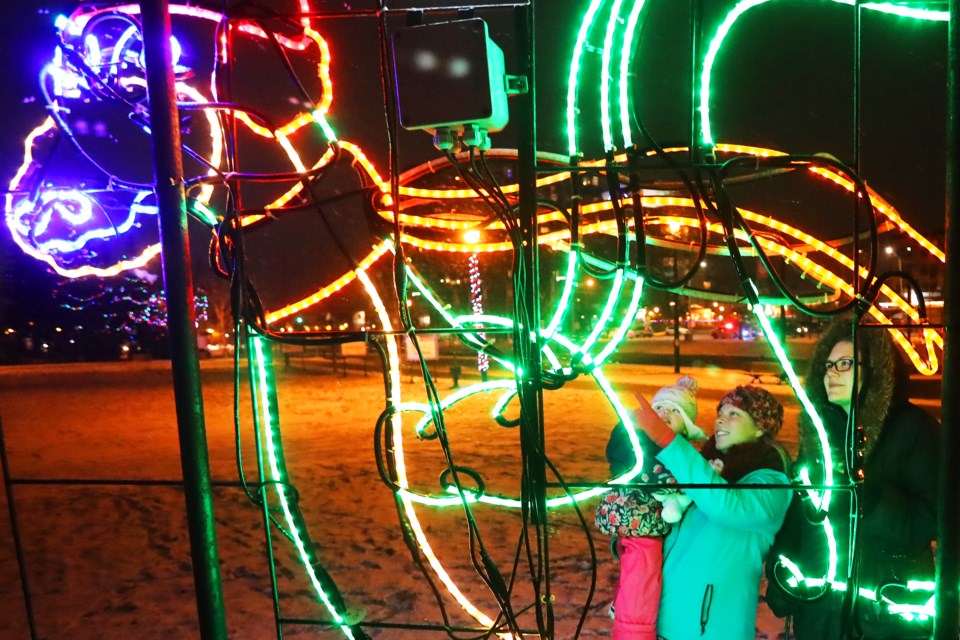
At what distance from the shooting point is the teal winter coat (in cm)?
224

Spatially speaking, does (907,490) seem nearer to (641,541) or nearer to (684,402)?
(684,402)

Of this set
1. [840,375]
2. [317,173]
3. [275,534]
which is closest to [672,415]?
[840,375]

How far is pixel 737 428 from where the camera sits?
2.44 metres

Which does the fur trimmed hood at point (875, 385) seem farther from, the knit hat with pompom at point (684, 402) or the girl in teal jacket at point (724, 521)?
the knit hat with pompom at point (684, 402)

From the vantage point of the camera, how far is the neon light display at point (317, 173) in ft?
6.43

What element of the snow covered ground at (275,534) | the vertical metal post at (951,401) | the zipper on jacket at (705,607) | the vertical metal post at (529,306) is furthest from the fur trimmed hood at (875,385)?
the snow covered ground at (275,534)

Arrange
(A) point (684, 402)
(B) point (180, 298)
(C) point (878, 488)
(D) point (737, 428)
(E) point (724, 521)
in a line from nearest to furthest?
(B) point (180, 298)
(C) point (878, 488)
(E) point (724, 521)
(D) point (737, 428)
(A) point (684, 402)

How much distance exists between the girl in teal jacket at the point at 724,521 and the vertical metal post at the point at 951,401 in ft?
1.98

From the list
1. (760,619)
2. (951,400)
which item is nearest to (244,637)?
(760,619)

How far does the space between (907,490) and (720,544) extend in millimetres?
688

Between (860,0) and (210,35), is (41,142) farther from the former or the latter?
(860,0)

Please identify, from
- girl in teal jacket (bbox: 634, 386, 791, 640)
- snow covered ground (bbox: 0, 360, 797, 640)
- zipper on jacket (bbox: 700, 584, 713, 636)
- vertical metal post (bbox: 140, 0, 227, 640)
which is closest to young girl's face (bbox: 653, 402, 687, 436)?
girl in teal jacket (bbox: 634, 386, 791, 640)

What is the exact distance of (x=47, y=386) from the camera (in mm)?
17266

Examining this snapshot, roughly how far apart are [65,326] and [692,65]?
1176 inches
